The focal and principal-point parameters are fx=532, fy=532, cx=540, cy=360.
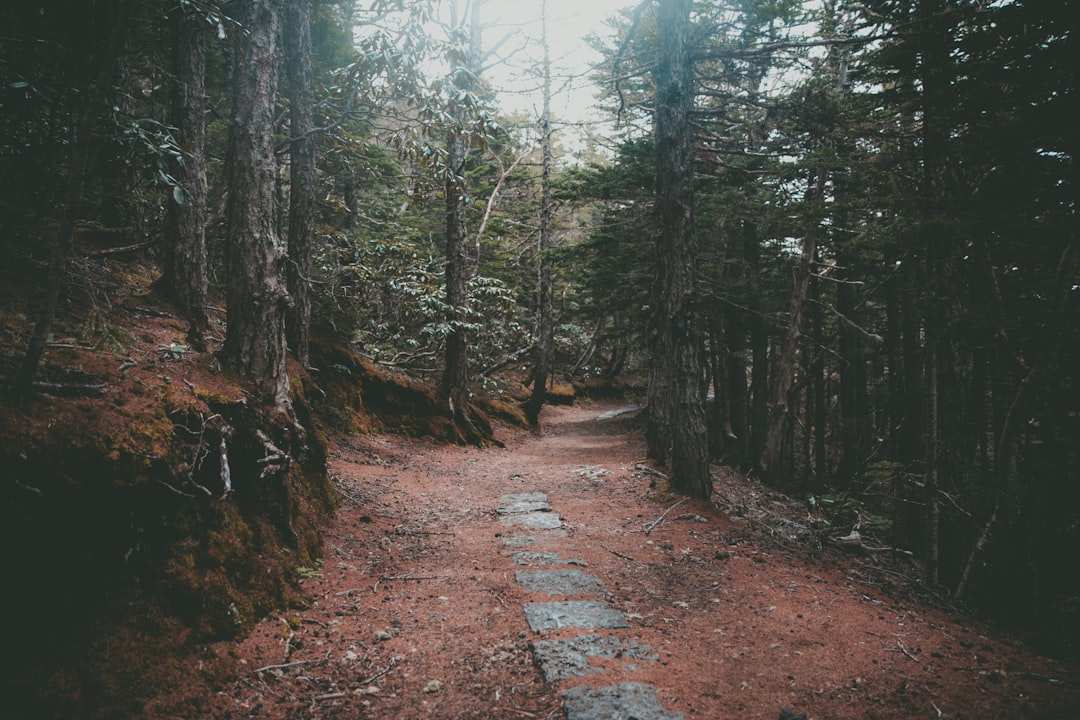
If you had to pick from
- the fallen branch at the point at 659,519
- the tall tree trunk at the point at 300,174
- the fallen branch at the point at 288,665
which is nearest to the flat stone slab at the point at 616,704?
the fallen branch at the point at 288,665

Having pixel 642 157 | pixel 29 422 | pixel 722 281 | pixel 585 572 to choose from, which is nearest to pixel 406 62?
pixel 29 422

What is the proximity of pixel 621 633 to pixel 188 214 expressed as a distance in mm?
7660

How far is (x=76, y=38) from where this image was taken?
136 inches

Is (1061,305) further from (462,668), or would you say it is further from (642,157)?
(642,157)

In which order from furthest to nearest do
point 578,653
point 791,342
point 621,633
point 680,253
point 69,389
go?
point 791,342
point 680,253
point 621,633
point 578,653
point 69,389

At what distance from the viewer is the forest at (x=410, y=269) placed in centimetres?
334

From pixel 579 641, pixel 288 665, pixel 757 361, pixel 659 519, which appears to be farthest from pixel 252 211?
pixel 757 361

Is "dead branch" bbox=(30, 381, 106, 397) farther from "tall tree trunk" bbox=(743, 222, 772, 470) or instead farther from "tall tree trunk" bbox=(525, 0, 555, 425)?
"tall tree trunk" bbox=(525, 0, 555, 425)

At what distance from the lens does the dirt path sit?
329 cm

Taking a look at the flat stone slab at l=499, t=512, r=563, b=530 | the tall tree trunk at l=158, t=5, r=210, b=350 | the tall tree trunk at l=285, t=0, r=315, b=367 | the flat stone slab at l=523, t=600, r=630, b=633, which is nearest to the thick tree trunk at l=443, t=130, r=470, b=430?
the tall tree trunk at l=285, t=0, r=315, b=367

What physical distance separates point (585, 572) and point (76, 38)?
5.84 meters

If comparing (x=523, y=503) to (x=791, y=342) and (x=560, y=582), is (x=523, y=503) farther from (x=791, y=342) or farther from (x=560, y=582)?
(x=791, y=342)

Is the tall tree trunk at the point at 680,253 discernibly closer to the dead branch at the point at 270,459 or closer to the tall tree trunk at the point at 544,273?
the dead branch at the point at 270,459

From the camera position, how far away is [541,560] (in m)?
5.73
